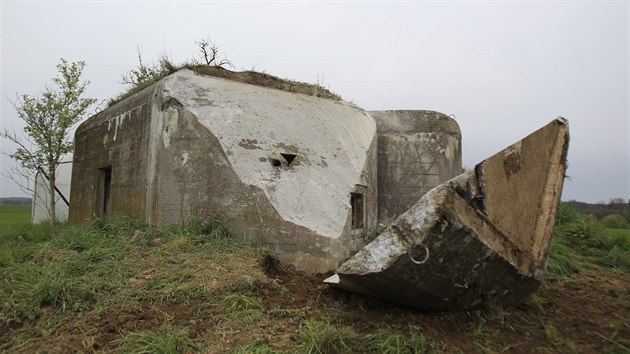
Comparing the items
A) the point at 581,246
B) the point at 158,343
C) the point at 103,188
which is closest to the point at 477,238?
the point at 158,343

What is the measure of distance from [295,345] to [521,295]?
1.90 m

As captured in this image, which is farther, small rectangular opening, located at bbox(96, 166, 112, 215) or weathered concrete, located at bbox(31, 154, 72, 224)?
weathered concrete, located at bbox(31, 154, 72, 224)

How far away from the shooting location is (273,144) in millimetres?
6148

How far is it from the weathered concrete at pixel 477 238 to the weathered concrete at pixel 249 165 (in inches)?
82.0

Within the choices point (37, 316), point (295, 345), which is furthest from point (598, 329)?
point (37, 316)

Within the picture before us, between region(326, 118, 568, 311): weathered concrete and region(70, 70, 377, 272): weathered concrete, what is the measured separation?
2082 millimetres

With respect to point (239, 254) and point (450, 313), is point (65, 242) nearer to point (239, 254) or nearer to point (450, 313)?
point (239, 254)

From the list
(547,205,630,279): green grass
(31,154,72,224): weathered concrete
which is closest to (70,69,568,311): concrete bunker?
(547,205,630,279): green grass

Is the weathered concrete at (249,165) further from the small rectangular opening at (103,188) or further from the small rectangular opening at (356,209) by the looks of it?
the small rectangular opening at (103,188)

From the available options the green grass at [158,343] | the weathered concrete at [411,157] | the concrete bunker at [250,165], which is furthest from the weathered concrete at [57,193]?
the green grass at [158,343]

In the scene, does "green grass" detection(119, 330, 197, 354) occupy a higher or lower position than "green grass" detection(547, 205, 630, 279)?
lower

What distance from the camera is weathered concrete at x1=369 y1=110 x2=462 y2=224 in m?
8.55

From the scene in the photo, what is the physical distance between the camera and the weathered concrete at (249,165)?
5.77 metres

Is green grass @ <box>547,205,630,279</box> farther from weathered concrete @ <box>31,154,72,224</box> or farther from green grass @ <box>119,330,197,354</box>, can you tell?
weathered concrete @ <box>31,154,72,224</box>
